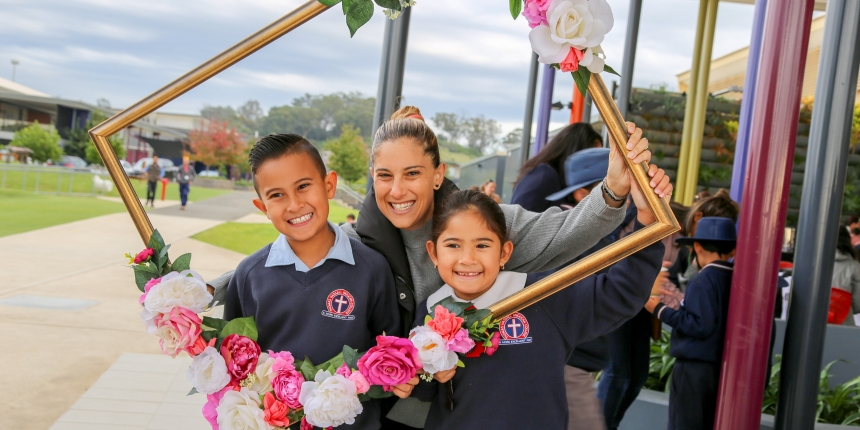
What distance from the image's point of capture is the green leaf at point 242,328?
211cm

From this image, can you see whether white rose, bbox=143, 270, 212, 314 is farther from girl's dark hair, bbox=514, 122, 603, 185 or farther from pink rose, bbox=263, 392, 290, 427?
girl's dark hair, bbox=514, 122, 603, 185

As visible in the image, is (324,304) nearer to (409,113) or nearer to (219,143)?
(409,113)

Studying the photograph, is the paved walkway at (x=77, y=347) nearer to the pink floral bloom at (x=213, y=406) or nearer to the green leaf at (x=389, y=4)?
Answer: the pink floral bloom at (x=213, y=406)

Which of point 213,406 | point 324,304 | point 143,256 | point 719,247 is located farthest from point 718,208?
point 143,256

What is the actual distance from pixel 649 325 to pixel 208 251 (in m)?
10.5

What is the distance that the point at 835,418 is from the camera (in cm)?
436

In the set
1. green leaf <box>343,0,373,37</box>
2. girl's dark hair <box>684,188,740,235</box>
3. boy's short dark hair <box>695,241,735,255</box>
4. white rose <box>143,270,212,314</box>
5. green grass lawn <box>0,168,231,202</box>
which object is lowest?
green grass lawn <box>0,168,231,202</box>

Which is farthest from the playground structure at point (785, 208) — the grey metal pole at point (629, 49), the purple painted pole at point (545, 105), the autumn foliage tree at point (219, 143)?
the purple painted pole at point (545, 105)

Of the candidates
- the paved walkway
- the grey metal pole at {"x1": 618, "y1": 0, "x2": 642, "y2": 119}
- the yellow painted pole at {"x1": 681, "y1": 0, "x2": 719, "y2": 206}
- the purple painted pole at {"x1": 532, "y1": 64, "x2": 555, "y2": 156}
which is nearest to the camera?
the paved walkway

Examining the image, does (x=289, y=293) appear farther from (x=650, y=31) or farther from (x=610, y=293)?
(x=650, y=31)

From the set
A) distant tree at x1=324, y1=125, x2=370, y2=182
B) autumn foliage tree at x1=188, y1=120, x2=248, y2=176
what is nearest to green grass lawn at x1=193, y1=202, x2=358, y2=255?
autumn foliage tree at x1=188, y1=120, x2=248, y2=176

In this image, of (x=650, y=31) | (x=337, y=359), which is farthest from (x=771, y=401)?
(x=650, y=31)

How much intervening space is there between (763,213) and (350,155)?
1.99m

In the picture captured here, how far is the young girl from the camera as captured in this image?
215 cm
